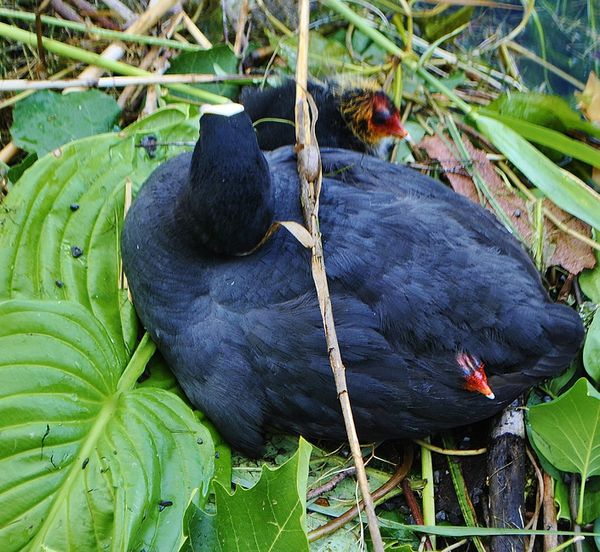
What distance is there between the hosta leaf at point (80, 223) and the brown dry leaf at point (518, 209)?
0.71 m

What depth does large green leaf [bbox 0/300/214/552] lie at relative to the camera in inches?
60.9

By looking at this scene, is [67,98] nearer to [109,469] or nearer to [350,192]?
[350,192]

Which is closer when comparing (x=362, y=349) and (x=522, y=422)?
(x=362, y=349)

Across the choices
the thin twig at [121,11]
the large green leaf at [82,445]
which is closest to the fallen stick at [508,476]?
the large green leaf at [82,445]

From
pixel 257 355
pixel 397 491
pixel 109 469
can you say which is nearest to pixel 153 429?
pixel 109 469

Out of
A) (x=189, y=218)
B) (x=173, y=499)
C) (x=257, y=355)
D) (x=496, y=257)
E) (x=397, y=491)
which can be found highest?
(x=189, y=218)

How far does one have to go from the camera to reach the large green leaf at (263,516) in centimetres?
133

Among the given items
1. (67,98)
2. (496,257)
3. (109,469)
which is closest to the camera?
(109,469)

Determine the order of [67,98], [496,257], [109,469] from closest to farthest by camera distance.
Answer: [109,469] < [496,257] < [67,98]

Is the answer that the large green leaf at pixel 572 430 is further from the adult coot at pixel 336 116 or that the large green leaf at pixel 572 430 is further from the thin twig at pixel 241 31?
the thin twig at pixel 241 31

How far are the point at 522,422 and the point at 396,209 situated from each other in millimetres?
561

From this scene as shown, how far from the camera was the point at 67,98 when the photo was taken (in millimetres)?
2203

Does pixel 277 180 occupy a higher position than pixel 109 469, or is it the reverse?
pixel 277 180

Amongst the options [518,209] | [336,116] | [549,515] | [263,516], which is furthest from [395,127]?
[263,516]
